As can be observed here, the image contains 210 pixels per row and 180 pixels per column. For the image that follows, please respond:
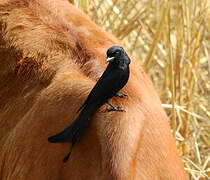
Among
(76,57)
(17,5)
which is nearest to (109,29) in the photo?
(17,5)

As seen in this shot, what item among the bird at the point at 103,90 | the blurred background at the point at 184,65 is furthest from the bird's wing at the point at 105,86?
the blurred background at the point at 184,65

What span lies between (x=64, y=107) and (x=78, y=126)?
0.17 m

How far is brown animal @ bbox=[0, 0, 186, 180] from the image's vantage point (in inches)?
63.1

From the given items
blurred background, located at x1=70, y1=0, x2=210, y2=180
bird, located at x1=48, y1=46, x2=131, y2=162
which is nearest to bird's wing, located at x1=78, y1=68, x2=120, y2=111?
bird, located at x1=48, y1=46, x2=131, y2=162

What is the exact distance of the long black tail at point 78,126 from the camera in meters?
1.60

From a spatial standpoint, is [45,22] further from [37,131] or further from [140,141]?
[140,141]

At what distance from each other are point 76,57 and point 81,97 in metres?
0.19

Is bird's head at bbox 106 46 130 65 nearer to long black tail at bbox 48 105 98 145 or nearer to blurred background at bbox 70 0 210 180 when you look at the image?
long black tail at bbox 48 105 98 145

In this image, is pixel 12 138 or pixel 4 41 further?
pixel 4 41

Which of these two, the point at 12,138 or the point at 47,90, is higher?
the point at 47,90

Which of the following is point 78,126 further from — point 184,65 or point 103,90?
point 184,65

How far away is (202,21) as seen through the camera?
3.72 metres

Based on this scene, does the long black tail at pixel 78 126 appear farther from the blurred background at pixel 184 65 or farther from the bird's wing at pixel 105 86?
the blurred background at pixel 184 65

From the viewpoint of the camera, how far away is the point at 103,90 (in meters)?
1.60
